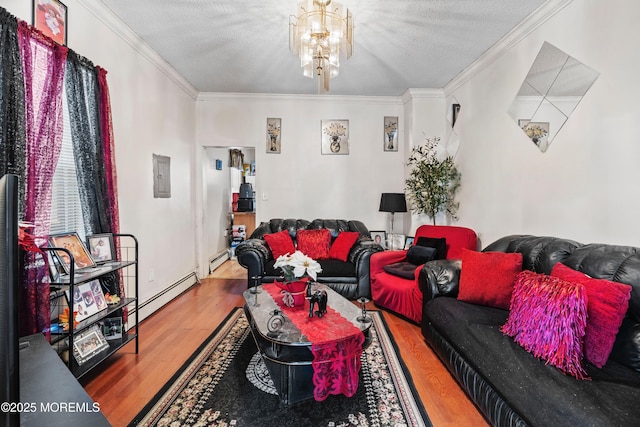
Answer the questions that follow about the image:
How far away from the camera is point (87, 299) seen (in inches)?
85.6

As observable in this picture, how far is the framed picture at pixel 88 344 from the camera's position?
6.63ft

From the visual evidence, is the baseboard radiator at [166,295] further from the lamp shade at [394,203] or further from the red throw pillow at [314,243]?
the lamp shade at [394,203]

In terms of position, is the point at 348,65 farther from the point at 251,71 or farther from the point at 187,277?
the point at 187,277

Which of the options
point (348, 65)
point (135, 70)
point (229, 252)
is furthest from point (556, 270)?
point (229, 252)

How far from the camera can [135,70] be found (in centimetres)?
310

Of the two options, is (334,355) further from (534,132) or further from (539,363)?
(534,132)

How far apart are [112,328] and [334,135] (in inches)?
149

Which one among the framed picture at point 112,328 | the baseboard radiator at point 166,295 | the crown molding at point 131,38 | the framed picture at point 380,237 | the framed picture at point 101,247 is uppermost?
the crown molding at point 131,38

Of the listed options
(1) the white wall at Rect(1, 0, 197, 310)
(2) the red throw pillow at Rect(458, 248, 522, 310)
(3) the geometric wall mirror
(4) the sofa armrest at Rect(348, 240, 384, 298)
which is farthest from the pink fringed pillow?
(1) the white wall at Rect(1, 0, 197, 310)

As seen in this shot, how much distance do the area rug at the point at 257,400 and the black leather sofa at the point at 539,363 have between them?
39cm

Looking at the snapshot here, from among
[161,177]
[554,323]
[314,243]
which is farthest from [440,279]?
[161,177]

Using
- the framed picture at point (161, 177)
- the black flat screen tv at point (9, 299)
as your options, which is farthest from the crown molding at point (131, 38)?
the black flat screen tv at point (9, 299)

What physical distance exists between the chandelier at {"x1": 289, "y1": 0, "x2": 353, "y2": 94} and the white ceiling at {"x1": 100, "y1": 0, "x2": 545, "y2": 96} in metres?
0.31

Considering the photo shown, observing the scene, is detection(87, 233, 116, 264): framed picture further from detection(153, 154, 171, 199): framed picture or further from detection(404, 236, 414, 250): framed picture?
detection(404, 236, 414, 250): framed picture
